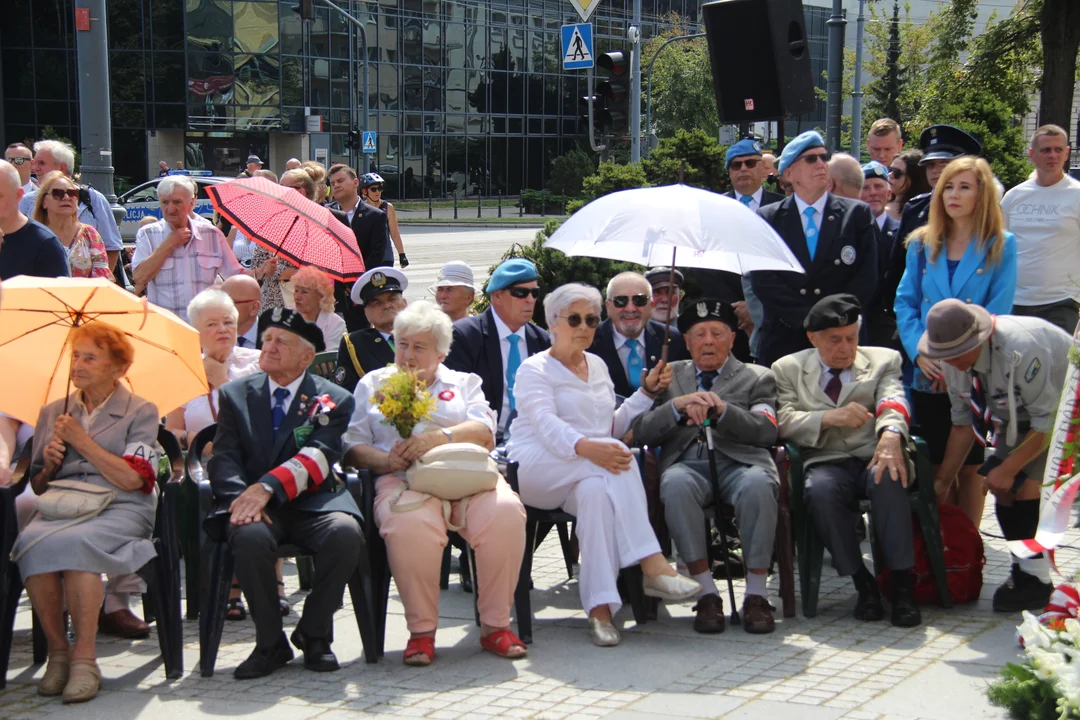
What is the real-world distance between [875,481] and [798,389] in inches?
25.4

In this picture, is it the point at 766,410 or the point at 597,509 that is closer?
the point at 597,509

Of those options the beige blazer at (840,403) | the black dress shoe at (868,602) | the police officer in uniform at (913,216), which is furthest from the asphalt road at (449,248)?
the black dress shoe at (868,602)

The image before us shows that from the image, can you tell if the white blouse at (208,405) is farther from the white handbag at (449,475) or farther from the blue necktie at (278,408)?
the white handbag at (449,475)

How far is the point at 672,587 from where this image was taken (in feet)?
18.9

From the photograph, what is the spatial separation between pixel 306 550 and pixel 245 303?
7.75ft

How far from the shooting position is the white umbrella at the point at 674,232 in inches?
239

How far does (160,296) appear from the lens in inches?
336

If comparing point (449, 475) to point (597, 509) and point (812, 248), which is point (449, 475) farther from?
point (812, 248)

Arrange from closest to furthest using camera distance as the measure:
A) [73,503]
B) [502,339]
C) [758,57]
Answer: [73,503]
[502,339]
[758,57]

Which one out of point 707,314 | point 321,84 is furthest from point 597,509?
point 321,84

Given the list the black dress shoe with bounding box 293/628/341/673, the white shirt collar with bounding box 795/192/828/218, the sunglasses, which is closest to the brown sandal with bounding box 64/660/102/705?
the black dress shoe with bounding box 293/628/341/673

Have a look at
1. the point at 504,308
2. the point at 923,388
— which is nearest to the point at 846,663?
the point at 923,388

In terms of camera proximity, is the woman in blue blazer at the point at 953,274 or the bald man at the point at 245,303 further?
the bald man at the point at 245,303

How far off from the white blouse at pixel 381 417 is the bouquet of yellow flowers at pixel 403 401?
0.64 ft
